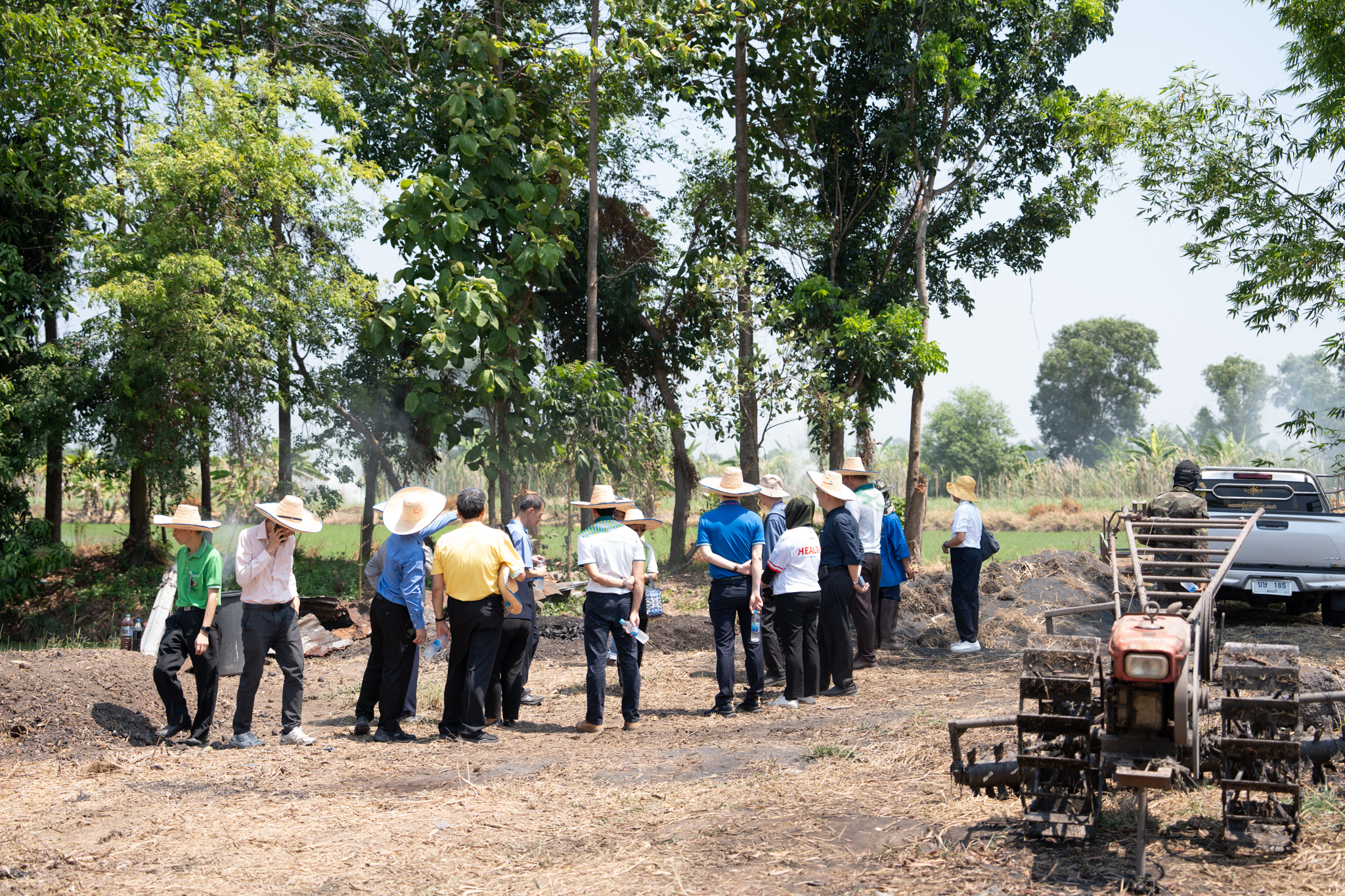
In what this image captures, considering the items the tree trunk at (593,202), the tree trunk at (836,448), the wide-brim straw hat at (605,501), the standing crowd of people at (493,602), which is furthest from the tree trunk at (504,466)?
the wide-brim straw hat at (605,501)

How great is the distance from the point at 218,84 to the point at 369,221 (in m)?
2.97

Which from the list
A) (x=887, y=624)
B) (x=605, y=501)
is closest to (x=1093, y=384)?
(x=887, y=624)

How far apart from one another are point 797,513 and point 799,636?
3.32ft

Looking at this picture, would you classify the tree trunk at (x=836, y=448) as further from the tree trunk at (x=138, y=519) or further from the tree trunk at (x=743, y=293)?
the tree trunk at (x=138, y=519)

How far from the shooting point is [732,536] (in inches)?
316

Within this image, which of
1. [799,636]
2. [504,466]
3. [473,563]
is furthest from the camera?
[504,466]

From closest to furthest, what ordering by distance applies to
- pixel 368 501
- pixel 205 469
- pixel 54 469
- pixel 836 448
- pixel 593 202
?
pixel 593 202, pixel 205 469, pixel 54 469, pixel 836 448, pixel 368 501

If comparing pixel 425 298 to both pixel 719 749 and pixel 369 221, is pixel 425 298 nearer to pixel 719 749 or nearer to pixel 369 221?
pixel 369 221

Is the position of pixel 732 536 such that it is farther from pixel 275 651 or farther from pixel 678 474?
pixel 678 474

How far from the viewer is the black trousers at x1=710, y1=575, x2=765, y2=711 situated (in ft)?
26.6

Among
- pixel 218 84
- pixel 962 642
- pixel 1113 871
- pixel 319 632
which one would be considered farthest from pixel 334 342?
pixel 1113 871

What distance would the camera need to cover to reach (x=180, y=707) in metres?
7.65

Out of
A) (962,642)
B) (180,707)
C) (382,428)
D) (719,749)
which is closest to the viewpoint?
(719,749)

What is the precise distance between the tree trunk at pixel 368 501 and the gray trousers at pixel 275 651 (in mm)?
10225
